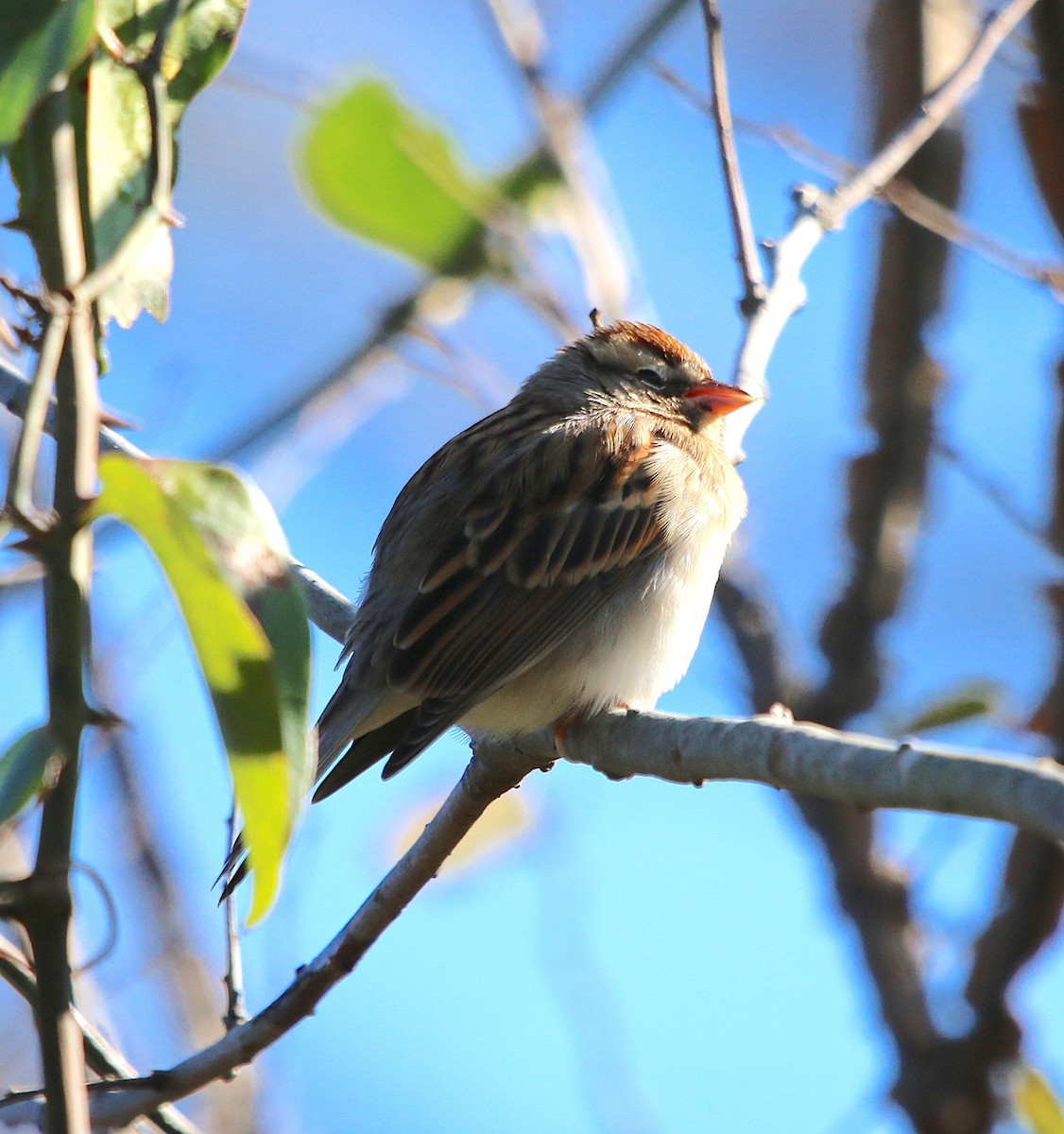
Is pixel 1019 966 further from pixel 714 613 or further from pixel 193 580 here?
pixel 193 580

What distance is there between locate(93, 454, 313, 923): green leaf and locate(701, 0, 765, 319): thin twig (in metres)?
1.63

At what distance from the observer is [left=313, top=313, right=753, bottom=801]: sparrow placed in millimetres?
3062

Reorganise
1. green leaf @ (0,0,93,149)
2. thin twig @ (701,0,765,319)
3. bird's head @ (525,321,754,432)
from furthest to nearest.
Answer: bird's head @ (525,321,754,432), thin twig @ (701,0,765,319), green leaf @ (0,0,93,149)

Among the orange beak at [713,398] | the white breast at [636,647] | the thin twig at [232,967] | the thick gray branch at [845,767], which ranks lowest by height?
the thin twig at [232,967]

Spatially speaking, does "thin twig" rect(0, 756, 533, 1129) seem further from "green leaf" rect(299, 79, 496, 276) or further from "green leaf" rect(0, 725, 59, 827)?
"green leaf" rect(299, 79, 496, 276)

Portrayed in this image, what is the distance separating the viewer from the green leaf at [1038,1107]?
2.43 metres

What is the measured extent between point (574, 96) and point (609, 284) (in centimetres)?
47

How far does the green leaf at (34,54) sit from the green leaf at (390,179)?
2.91 ft

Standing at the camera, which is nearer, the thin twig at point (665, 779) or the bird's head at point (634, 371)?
the thin twig at point (665, 779)

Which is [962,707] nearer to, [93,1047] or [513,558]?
[513,558]

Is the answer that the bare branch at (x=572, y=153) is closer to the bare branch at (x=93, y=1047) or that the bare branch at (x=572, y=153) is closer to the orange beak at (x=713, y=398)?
the orange beak at (x=713, y=398)

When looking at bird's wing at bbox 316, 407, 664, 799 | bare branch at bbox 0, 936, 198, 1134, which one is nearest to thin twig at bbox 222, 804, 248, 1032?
bare branch at bbox 0, 936, 198, 1134

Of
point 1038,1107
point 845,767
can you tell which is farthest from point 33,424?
point 1038,1107


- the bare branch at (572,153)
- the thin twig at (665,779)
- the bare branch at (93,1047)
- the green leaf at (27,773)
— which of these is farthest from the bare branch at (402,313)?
the green leaf at (27,773)
